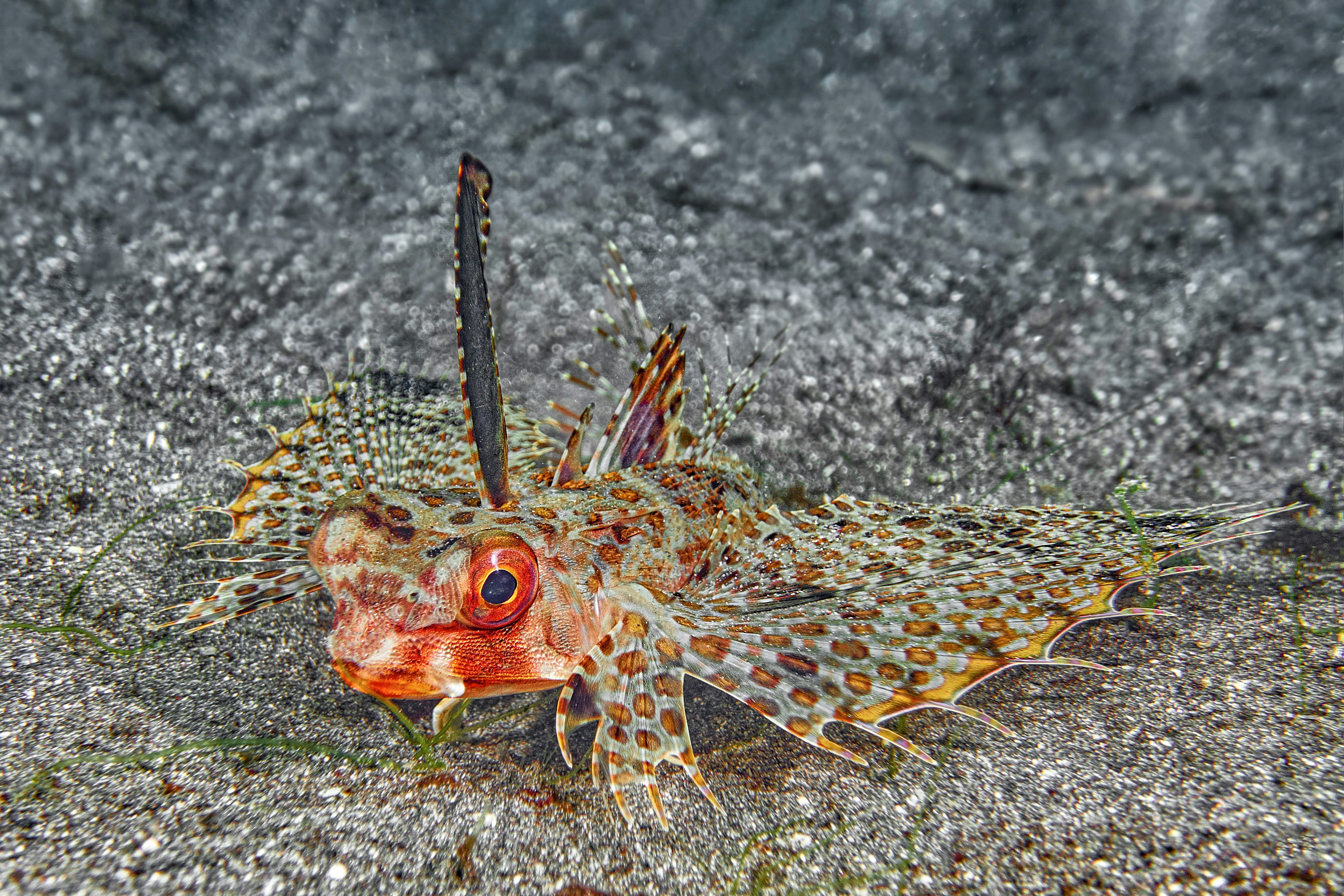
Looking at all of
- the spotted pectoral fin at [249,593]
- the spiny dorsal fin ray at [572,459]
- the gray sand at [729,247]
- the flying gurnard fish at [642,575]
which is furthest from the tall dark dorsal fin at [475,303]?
the gray sand at [729,247]

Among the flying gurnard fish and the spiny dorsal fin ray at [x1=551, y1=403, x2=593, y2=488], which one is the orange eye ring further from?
the spiny dorsal fin ray at [x1=551, y1=403, x2=593, y2=488]

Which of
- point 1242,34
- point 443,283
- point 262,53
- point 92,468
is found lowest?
point 92,468

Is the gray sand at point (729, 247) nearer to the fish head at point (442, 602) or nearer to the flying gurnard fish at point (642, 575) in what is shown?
the flying gurnard fish at point (642, 575)

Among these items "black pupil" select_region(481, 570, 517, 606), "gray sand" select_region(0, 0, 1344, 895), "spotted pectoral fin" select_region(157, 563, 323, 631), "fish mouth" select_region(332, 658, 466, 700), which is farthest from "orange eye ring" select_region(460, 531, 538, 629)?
"spotted pectoral fin" select_region(157, 563, 323, 631)

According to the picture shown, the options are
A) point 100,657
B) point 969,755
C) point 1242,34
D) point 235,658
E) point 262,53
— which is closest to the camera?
point 969,755

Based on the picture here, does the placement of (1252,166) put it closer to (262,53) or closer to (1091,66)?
(1091,66)

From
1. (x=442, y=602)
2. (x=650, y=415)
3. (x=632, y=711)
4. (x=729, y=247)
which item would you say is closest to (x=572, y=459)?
(x=650, y=415)

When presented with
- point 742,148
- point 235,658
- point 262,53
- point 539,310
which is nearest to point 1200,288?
point 742,148
